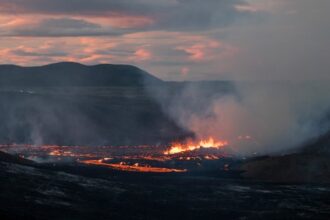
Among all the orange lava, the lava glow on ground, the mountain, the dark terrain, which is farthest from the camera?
the mountain

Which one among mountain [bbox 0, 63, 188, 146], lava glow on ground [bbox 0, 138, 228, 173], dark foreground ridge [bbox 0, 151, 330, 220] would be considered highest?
mountain [bbox 0, 63, 188, 146]

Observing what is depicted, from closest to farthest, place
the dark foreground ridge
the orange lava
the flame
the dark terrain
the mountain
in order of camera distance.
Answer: the dark foreground ridge < the dark terrain < the orange lava < the flame < the mountain

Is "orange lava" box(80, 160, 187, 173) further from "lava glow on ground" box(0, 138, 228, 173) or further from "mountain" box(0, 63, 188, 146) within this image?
"mountain" box(0, 63, 188, 146)

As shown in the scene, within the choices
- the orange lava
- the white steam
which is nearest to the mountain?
the white steam

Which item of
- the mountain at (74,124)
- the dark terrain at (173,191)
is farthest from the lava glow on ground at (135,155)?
the mountain at (74,124)

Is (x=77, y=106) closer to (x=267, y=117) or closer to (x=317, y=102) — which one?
(x=267, y=117)

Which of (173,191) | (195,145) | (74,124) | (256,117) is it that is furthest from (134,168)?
(256,117)

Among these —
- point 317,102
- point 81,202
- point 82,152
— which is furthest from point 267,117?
point 81,202
